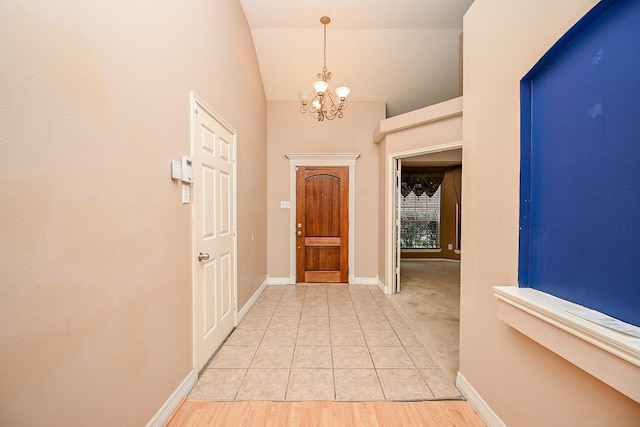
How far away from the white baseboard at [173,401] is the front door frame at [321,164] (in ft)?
9.72

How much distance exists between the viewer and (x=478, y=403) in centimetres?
171

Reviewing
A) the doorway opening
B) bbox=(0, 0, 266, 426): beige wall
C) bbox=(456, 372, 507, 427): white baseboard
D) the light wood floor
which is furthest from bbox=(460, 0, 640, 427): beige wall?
bbox=(0, 0, 266, 426): beige wall

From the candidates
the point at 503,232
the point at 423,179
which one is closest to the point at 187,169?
the point at 503,232

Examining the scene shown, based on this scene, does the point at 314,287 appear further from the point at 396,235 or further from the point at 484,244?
the point at 484,244

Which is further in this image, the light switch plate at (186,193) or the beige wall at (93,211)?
the light switch plate at (186,193)

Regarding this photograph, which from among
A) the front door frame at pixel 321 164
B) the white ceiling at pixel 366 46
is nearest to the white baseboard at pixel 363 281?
the front door frame at pixel 321 164

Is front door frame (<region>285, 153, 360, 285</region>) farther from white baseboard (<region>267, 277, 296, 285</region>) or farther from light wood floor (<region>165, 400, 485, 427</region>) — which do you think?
light wood floor (<region>165, 400, 485, 427</region>)

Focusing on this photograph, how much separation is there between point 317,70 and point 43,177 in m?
4.20

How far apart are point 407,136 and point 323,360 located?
3279mm

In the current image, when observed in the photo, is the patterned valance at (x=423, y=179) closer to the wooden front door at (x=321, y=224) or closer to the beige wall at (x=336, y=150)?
the beige wall at (x=336, y=150)

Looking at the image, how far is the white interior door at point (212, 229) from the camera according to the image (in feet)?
6.85

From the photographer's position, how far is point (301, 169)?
4867 millimetres

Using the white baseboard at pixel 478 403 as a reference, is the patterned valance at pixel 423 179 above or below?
above

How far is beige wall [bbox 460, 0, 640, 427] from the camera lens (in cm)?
110
